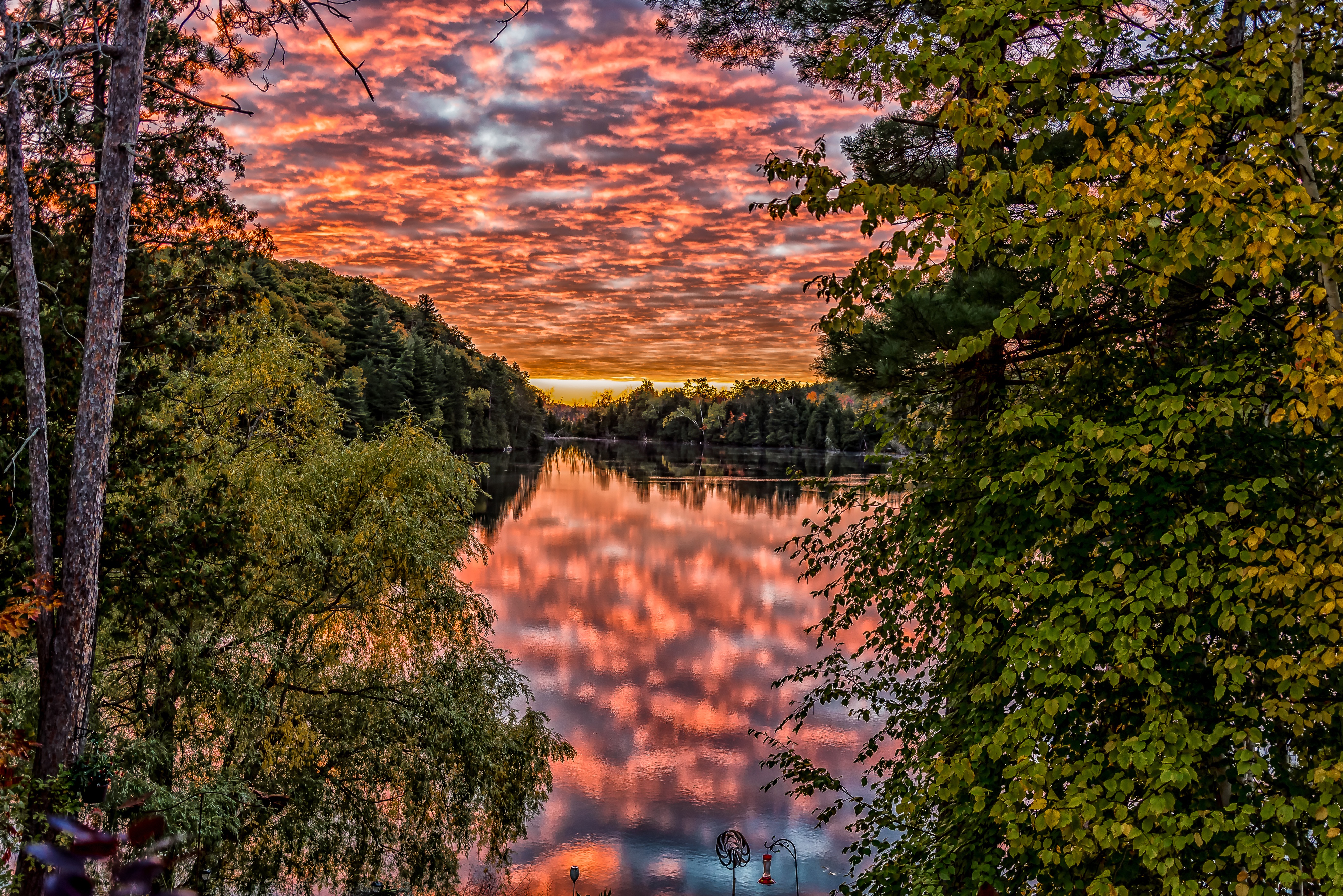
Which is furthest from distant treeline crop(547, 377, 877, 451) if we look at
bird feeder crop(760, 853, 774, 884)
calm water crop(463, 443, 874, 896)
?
bird feeder crop(760, 853, 774, 884)

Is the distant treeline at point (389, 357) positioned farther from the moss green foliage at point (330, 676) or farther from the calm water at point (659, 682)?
the moss green foliage at point (330, 676)

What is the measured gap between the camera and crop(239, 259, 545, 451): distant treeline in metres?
54.7

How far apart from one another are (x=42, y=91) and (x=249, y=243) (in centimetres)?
234

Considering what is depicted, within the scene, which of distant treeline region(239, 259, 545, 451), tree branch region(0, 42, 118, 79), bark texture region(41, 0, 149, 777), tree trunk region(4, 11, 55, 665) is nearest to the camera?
tree branch region(0, 42, 118, 79)

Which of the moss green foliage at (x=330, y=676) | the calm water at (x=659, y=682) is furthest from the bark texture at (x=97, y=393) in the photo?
the calm water at (x=659, y=682)

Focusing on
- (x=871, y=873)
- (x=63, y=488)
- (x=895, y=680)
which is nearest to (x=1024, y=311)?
(x=871, y=873)

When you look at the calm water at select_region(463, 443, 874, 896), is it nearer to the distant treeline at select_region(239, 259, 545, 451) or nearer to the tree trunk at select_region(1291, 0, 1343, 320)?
the distant treeline at select_region(239, 259, 545, 451)

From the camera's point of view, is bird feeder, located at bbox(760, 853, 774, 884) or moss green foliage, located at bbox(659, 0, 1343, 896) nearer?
moss green foliage, located at bbox(659, 0, 1343, 896)

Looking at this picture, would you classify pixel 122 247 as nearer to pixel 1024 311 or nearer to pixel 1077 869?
pixel 1024 311

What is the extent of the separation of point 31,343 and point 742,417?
151 m

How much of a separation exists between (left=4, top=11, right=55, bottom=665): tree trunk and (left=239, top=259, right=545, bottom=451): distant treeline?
2694cm

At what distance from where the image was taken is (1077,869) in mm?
5363

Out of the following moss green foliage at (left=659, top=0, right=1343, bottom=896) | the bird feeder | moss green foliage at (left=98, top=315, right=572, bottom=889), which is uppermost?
moss green foliage at (left=659, top=0, right=1343, bottom=896)

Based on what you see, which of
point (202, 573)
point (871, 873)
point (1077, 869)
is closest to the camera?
point (1077, 869)
